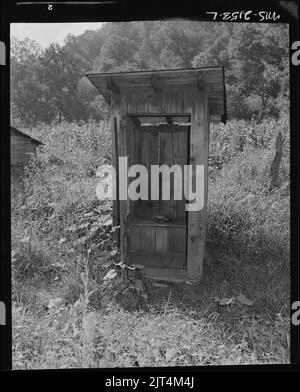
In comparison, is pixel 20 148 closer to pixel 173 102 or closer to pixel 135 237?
pixel 173 102

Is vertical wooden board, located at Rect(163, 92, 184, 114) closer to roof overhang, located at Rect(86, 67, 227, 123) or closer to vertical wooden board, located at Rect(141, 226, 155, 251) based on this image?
roof overhang, located at Rect(86, 67, 227, 123)

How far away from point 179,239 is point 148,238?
0.28 m

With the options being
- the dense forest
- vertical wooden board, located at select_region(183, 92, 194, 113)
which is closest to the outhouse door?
vertical wooden board, located at select_region(183, 92, 194, 113)

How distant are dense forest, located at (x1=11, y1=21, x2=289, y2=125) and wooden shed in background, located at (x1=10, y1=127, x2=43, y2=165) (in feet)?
0.25

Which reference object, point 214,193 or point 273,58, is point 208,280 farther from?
point 273,58

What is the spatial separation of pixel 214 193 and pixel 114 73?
110 cm

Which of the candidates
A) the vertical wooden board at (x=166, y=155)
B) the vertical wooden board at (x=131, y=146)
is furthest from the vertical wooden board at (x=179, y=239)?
the vertical wooden board at (x=131, y=146)

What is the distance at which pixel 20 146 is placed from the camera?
1.95 meters

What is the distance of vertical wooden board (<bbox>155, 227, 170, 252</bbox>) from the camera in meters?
3.27

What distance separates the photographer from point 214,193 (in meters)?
2.80

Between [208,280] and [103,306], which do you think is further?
[208,280]
